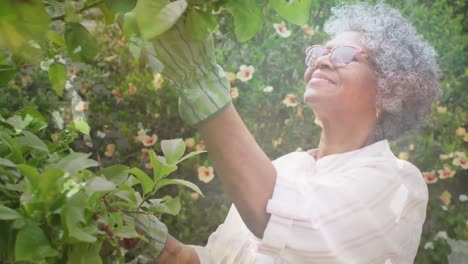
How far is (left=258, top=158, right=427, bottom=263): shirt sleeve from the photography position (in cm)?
101

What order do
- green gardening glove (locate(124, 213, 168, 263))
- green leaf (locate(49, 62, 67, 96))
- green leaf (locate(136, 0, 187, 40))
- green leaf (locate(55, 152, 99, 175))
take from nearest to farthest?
green leaf (locate(136, 0, 187, 40)) < green leaf (locate(55, 152, 99, 175)) < green leaf (locate(49, 62, 67, 96)) < green gardening glove (locate(124, 213, 168, 263))

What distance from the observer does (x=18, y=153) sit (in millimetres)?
605

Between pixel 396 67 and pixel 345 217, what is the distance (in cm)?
38

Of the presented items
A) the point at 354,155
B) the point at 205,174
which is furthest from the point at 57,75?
the point at 205,174

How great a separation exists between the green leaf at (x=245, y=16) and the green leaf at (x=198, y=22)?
21 millimetres

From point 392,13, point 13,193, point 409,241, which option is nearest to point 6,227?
point 13,193

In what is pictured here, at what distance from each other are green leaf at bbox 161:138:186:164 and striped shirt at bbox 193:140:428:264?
0.98ft

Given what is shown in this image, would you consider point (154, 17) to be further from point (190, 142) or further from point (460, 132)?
point (460, 132)

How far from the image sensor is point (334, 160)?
3.99 feet

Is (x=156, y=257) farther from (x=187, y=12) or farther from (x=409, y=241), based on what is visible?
(x=187, y=12)

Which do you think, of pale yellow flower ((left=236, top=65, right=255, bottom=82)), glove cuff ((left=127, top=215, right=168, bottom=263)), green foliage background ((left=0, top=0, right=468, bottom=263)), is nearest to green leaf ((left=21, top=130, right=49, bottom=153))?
glove cuff ((left=127, top=215, right=168, bottom=263))

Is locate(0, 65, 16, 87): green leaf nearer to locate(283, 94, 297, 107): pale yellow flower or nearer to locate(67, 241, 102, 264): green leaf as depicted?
locate(67, 241, 102, 264): green leaf

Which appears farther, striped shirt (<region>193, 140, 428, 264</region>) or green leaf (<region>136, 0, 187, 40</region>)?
striped shirt (<region>193, 140, 428, 264</region>)

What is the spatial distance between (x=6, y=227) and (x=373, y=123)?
89 cm
